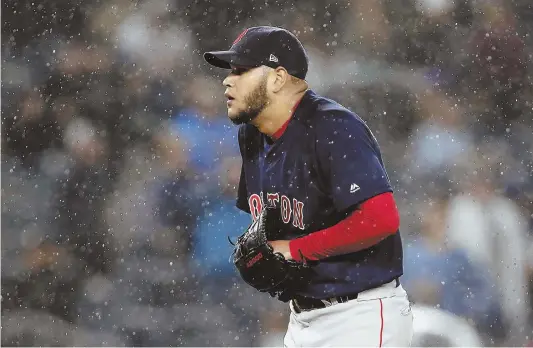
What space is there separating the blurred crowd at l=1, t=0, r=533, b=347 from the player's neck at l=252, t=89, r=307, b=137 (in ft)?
7.21

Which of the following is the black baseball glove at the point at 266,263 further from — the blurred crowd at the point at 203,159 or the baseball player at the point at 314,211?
the blurred crowd at the point at 203,159

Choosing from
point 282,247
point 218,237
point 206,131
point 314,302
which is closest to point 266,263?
point 282,247

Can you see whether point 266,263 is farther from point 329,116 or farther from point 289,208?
point 329,116

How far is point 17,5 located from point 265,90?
123 inches

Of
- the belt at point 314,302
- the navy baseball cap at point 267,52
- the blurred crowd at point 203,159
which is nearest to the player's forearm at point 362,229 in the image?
the belt at point 314,302

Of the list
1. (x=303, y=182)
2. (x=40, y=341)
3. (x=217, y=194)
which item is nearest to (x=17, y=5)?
(x=217, y=194)

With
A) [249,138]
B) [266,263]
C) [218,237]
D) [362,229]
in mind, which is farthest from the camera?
[218,237]

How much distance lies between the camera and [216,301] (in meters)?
4.08

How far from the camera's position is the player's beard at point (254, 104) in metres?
1.88

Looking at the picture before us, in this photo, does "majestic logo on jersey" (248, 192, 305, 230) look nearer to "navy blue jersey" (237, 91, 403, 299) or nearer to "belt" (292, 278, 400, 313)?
"navy blue jersey" (237, 91, 403, 299)

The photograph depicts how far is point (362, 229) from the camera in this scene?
5.56 feet

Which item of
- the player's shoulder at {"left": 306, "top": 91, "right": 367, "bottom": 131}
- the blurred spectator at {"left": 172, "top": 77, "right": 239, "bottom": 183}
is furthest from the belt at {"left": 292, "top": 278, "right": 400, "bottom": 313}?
the blurred spectator at {"left": 172, "top": 77, "right": 239, "bottom": 183}

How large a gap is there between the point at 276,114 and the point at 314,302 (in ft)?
1.56

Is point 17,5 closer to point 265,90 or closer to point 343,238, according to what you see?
point 265,90
